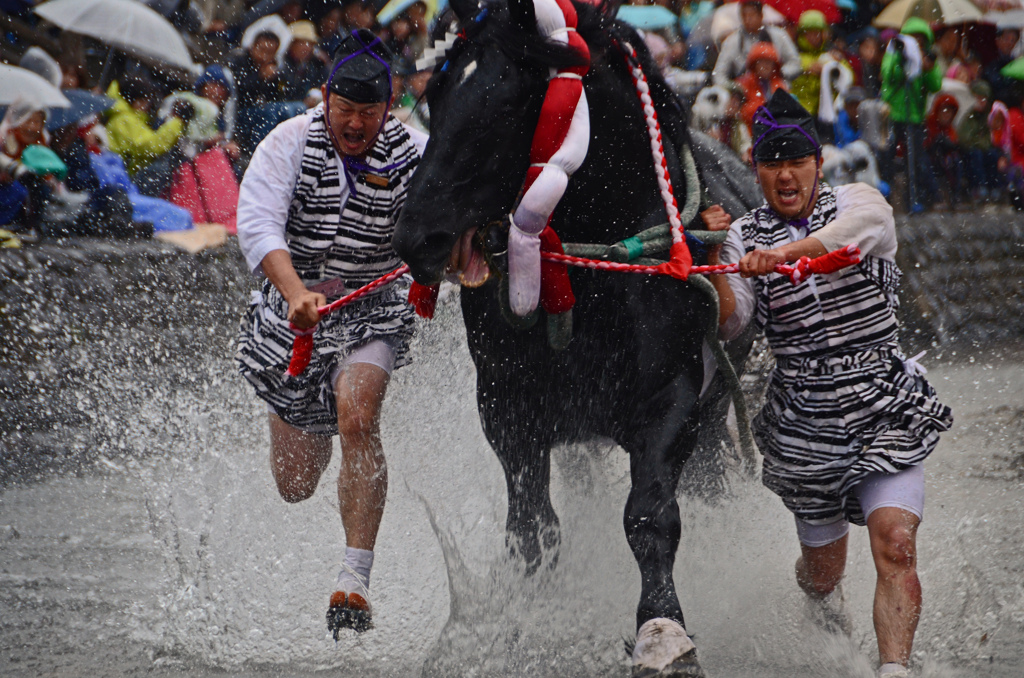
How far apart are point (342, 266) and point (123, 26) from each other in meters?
5.18

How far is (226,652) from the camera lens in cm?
384

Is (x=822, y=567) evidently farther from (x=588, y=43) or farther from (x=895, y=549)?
(x=588, y=43)

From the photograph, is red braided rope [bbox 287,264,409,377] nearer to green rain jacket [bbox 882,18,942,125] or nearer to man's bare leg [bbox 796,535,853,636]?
man's bare leg [bbox 796,535,853,636]

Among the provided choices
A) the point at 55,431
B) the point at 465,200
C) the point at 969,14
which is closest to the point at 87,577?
the point at 55,431

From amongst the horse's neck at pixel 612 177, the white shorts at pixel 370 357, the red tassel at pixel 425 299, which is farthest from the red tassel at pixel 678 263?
the white shorts at pixel 370 357

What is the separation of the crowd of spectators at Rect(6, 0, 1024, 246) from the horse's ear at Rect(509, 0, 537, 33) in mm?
4340

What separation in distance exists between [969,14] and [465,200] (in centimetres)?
854

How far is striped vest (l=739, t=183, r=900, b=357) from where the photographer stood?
322 cm

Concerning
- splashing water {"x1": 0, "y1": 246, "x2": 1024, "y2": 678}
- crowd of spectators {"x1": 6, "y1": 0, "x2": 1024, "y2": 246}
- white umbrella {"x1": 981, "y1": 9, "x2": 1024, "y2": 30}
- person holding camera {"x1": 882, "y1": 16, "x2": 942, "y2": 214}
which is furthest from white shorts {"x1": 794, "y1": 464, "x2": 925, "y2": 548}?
white umbrella {"x1": 981, "y1": 9, "x2": 1024, "y2": 30}

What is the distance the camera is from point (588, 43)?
3049mm

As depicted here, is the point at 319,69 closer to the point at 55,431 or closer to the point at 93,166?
the point at 93,166

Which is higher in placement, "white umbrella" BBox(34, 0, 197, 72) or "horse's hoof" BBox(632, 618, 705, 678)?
"white umbrella" BBox(34, 0, 197, 72)

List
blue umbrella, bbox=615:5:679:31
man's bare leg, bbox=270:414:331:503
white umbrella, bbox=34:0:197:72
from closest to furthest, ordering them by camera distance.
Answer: man's bare leg, bbox=270:414:331:503, white umbrella, bbox=34:0:197:72, blue umbrella, bbox=615:5:679:31

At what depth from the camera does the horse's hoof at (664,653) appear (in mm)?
2785
